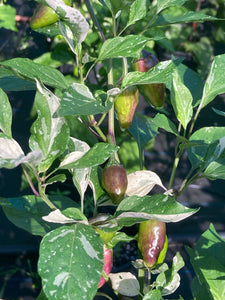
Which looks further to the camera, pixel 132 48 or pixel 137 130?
pixel 137 130

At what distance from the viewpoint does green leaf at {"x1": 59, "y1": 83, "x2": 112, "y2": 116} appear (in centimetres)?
38

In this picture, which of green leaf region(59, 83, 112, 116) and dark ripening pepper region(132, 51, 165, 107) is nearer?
green leaf region(59, 83, 112, 116)

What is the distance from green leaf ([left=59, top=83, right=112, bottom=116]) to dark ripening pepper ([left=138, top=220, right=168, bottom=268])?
18cm

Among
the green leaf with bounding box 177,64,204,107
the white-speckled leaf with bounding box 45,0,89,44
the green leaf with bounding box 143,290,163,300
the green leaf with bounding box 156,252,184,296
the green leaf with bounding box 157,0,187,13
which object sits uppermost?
the white-speckled leaf with bounding box 45,0,89,44

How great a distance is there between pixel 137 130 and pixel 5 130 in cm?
28

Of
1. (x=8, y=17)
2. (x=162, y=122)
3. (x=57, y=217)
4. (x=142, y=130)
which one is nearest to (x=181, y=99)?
(x=162, y=122)

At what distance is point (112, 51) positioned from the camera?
440 millimetres

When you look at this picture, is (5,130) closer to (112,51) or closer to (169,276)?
(112,51)

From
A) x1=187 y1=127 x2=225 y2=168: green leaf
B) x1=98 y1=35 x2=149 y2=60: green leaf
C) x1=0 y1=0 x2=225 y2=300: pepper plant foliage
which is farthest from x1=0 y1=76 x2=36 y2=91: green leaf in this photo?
x1=187 y1=127 x2=225 y2=168: green leaf

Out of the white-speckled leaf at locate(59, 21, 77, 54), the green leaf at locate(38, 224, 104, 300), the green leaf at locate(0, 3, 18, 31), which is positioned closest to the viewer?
the green leaf at locate(38, 224, 104, 300)

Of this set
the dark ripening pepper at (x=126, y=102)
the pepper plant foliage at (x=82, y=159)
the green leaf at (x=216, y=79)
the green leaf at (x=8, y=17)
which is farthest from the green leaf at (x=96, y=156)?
the green leaf at (x=8, y=17)

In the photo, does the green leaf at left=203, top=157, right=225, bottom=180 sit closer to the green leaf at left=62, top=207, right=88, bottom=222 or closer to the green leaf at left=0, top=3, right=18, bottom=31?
the green leaf at left=62, top=207, right=88, bottom=222

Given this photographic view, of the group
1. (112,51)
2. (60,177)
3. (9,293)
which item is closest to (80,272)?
(60,177)

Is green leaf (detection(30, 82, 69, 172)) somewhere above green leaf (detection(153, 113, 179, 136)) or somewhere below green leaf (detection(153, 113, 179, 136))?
above
